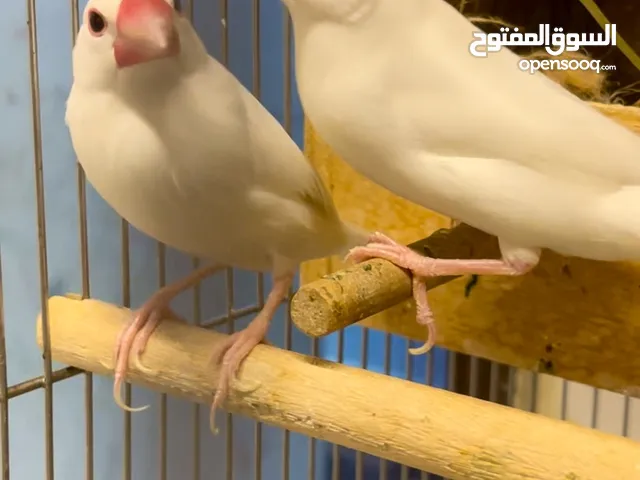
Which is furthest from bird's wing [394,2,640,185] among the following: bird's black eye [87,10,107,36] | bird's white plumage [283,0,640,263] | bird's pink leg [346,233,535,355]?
bird's black eye [87,10,107,36]

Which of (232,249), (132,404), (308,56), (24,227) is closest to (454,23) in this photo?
(308,56)

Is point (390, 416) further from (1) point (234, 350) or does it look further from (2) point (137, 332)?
(2) point (137, 332)

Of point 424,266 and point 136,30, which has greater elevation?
point 136,30

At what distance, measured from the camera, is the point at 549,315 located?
2.68 ft

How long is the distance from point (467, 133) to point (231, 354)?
0.24 metres

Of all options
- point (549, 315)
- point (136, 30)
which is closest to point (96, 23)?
point (136, 30)

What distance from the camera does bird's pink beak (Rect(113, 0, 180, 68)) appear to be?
1.94 feet

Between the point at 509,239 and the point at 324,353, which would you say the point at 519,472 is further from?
the point at 324,353

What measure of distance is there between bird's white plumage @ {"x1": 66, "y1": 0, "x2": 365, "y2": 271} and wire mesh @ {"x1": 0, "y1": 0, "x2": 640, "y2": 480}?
6 cm

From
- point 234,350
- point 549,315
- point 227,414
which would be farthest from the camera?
point 227,414

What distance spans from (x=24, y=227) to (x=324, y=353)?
48cm

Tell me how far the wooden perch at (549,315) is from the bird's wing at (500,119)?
15 centimetres

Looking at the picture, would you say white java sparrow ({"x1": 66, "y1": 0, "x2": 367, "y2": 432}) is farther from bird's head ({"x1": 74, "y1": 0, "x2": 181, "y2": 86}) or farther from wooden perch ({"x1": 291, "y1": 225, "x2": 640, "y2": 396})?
wooden perch ({"x1": 291, "y1": 225, "x2": 640, "y2": 396})

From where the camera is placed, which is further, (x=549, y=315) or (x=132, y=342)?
(x=549, y=315)
